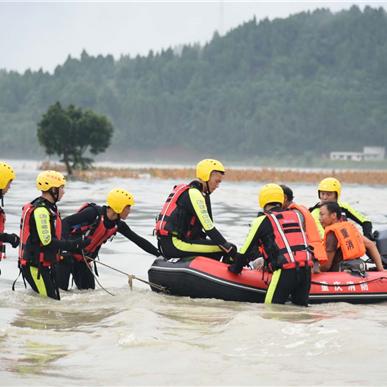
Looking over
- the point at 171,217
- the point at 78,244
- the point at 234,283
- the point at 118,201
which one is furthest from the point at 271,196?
the point at 78,244

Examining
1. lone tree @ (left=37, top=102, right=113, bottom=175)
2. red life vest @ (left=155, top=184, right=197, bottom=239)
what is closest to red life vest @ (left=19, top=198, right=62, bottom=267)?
red life vest @ (left=155, top=184, right=197, bottom=239)

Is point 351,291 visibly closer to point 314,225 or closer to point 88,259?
point 314,225

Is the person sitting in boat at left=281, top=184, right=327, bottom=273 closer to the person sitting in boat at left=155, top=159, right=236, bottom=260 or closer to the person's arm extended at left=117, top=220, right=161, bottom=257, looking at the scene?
the person sitting in boat at left=155, top=159, right=236, bottom=260

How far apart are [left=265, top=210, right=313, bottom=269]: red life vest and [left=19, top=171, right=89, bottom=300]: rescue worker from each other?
216 cm

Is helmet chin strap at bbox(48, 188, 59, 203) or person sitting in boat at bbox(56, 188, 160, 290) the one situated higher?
helmet chin strap at bbox(48, 188, 59, 203)

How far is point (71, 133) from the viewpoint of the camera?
74375 mm

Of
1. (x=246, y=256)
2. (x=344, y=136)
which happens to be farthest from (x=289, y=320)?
(x=344, y=136)

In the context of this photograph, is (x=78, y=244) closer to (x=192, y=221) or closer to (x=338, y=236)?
(x=192, y=221)

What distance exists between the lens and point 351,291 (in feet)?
34.8

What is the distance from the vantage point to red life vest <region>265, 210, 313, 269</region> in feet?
31.4

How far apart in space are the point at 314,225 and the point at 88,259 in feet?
8.89

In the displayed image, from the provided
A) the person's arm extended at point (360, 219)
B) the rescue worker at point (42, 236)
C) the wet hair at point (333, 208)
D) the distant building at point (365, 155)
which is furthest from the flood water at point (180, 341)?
the distant building at point (365, 155)

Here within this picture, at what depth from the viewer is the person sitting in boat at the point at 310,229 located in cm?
1003

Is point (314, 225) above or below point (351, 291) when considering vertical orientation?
above
